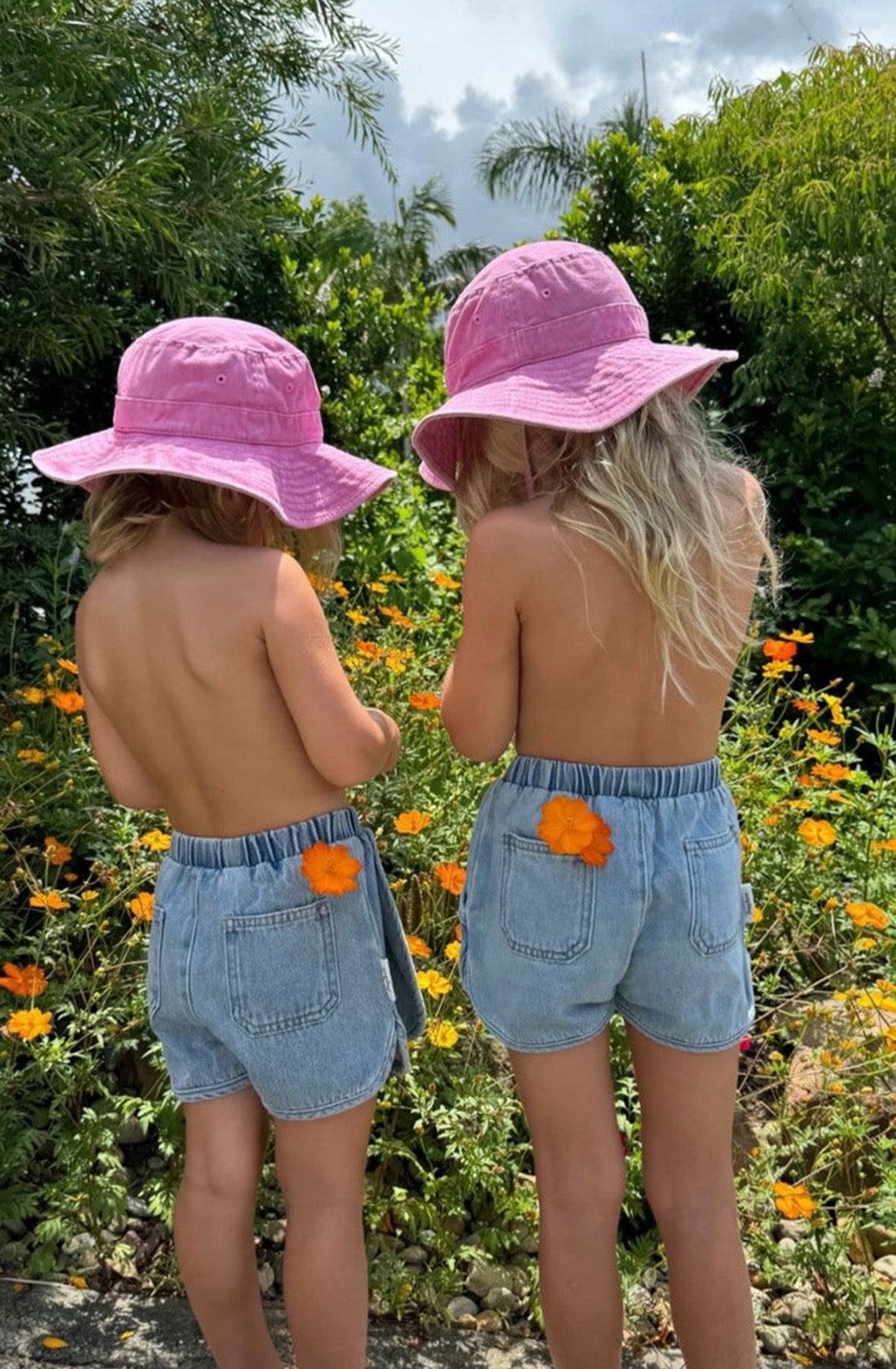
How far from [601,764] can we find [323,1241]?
0.72 meters

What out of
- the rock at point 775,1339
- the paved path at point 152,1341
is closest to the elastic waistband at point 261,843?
the paved path at point 152,1341

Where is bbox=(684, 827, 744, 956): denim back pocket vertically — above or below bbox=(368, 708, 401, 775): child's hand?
below

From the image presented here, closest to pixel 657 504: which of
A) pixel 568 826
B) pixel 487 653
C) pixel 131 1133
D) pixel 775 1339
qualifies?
pixel 487 653

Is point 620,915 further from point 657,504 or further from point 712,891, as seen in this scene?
point 657,504

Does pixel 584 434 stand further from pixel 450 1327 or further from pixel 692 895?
pixel 450 1327

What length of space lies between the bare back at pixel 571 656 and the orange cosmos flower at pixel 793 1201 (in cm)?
79

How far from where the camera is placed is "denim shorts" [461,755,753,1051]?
1423 millimetres

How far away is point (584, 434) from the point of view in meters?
1.43

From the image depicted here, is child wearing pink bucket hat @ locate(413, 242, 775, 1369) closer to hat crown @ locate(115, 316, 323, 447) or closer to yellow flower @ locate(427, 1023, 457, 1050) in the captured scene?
hat crown @ locate(115, 316, 323, 447)

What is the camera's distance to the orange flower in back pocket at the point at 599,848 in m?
1.38

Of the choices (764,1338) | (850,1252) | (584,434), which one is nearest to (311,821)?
(584,434)

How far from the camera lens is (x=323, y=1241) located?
4.71ft

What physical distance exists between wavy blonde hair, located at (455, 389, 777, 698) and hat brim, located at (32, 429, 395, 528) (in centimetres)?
17

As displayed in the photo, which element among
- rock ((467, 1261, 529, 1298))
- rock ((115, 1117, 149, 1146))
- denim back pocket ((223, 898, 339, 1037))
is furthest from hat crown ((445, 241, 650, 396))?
rock ((115, 1117, 149, 1146))
